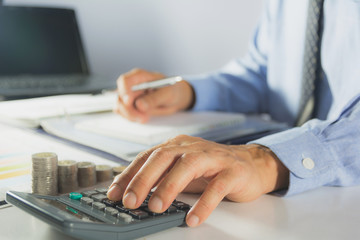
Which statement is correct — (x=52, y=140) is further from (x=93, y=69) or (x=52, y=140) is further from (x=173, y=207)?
(x=93, y=69)

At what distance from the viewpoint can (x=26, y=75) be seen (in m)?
1.48

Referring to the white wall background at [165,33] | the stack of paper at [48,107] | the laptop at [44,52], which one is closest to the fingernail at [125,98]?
the stack of paper at [48,107]

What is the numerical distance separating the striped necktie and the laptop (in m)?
0.66

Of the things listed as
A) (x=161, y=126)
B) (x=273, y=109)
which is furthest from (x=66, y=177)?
(x=273, y=109)

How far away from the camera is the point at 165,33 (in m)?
1.89

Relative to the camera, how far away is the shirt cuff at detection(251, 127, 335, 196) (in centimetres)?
57

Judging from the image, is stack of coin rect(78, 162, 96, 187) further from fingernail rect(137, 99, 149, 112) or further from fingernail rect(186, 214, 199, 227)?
fingernail rect(137, 99, 149, 112)

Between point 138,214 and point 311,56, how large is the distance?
0.65 meters

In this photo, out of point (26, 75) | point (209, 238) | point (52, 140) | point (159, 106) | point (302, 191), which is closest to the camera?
point (209, 238)

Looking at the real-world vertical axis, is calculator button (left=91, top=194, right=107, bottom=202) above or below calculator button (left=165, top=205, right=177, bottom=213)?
above

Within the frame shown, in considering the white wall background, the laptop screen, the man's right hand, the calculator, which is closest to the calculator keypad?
the calculator

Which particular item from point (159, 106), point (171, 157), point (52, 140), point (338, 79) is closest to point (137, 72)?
point (159, 106)

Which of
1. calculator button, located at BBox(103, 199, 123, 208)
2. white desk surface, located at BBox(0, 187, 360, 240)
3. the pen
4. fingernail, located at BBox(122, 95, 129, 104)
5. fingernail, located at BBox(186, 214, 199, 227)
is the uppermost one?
the pen

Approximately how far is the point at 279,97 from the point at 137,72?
40cm
